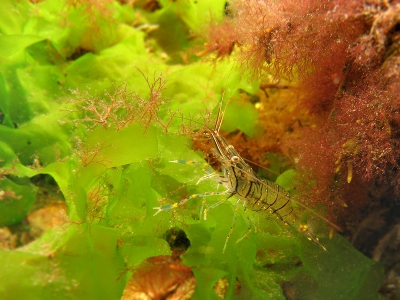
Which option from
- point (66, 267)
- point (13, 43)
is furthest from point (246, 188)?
point (13, 43)

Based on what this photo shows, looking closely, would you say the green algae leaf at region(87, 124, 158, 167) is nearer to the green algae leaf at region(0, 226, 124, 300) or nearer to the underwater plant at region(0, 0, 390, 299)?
the underwater plant at region(0, 0, 390, 299)

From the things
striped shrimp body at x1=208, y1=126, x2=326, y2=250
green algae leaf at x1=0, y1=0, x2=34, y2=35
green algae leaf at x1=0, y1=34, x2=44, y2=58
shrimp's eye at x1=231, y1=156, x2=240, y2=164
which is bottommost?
striped shrimp body at x1=208, y1=126, x2=326, y2=250

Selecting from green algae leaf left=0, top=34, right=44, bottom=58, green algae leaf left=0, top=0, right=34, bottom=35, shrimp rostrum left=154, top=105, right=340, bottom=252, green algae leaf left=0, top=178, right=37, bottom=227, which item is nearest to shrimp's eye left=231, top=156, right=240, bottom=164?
shrimp rostrum left=154, top=105, right=340, bottom=252

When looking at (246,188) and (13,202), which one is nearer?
(13,202)

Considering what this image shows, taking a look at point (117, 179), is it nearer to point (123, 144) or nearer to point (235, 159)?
point (123, 144)

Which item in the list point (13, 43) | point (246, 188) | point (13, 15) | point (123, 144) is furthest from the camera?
point (13, 15)

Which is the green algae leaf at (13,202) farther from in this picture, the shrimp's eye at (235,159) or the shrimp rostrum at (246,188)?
the shrimp's eye at (235,159)

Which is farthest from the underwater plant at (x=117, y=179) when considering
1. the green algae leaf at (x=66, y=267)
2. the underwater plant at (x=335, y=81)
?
the underwater plant at (x=335, y=81)

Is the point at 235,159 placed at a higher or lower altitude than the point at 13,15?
lower

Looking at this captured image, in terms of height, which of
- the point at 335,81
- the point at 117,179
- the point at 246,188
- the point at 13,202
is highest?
the point at 335,81
